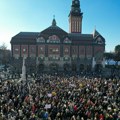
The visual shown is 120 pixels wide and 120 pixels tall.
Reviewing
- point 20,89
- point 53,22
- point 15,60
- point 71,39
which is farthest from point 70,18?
point 20,89

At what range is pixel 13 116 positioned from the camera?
64.7 ft

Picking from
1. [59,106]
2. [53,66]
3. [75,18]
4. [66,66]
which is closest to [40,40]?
[53,66]

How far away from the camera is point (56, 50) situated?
70.1 meters

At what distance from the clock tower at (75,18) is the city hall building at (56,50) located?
10.4m

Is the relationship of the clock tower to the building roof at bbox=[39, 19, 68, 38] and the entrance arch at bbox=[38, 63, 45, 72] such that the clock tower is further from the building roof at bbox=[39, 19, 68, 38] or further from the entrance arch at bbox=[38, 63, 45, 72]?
the entrance arch at bbox=[38, 63, 45, 72]

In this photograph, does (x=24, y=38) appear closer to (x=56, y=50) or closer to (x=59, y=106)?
(x=56, y=50)

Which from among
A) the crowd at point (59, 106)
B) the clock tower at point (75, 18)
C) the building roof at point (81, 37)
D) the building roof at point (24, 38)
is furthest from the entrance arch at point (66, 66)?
the crowd at point (59, 106)

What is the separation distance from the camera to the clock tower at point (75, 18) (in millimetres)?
80938

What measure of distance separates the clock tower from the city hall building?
10402 mm

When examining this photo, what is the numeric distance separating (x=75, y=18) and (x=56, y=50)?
1546 cm

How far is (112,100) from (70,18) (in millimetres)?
58812

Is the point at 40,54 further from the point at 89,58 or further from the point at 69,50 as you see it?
the point at 89,58

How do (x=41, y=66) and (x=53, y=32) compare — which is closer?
(x=53, y=32)

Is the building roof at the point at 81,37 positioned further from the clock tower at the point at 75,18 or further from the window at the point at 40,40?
the clock tower at the point at 75,18
